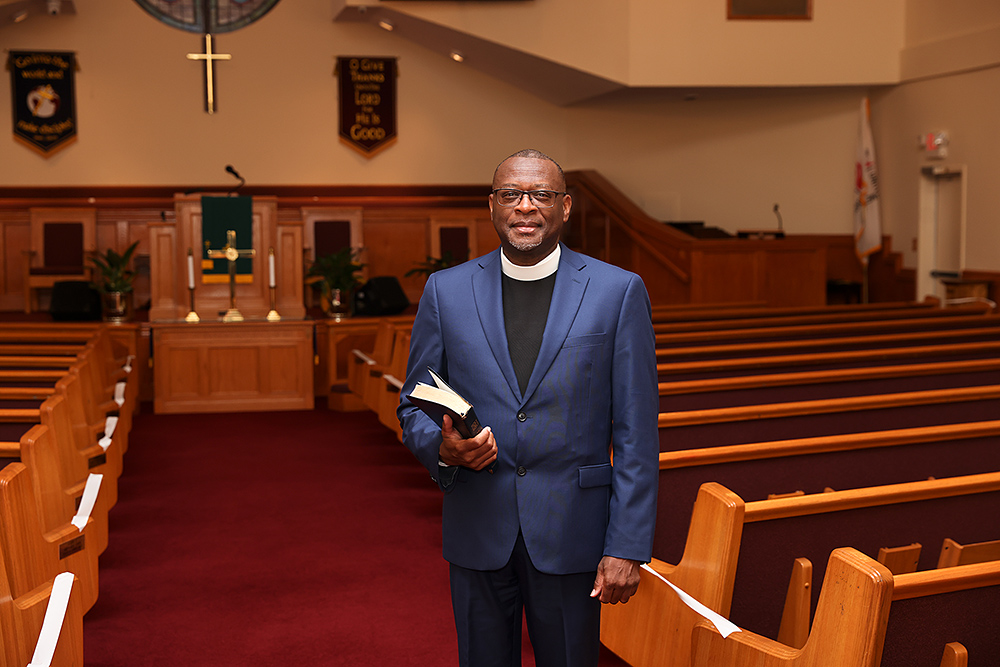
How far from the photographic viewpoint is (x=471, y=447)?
150cm

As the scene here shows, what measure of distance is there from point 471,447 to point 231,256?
18.9 feet

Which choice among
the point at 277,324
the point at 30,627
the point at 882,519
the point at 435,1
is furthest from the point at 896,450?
the point at 435,1

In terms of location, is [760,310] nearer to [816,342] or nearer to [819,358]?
[816,342]

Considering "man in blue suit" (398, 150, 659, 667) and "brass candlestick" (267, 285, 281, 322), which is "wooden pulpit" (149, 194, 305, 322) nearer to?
"brass candlestick" (267, 285, 281, 322)

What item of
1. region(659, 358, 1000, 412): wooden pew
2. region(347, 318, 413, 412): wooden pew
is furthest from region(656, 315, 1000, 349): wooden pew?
region(347, 318, 413, 412): wooden pew

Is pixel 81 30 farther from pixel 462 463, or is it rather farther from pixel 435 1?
pixel 462 463

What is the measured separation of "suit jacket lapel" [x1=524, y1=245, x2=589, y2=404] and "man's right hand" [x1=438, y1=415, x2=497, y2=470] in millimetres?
141

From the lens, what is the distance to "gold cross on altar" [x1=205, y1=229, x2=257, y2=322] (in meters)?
→ 6.81

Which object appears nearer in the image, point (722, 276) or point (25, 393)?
point (25, 393)

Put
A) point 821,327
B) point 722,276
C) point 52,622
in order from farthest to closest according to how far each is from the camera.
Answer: point 722,276, point 821,327, point 52,622

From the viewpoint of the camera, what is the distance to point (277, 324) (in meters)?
6.69

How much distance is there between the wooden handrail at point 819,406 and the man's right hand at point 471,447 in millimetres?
1305

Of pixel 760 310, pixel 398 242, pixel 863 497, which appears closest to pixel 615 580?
pixel 863 497

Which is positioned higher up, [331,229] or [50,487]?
[331,229]
